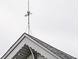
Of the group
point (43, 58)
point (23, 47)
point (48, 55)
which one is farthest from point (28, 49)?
point (48, 55)

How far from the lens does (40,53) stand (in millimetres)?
8211

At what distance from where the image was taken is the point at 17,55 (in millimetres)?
9258

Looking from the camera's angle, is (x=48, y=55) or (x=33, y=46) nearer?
(x=48, y=55)

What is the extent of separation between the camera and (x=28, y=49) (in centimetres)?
909

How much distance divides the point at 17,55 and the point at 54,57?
2.26m

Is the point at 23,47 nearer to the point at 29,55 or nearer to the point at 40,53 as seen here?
the point at 29,55

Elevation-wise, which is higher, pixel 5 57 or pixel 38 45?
pixel 38 45

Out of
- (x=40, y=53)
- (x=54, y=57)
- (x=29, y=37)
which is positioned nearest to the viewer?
(x=54, y=57)

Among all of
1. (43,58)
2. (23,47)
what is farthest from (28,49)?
(43,58)

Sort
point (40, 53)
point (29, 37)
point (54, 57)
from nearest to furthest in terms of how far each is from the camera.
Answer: point (54, 57) < point (40, 53) < point (29, 37)

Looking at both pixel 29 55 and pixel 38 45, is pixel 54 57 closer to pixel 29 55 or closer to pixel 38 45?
pixel 38 45

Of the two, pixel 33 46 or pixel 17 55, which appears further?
pixel 17 55

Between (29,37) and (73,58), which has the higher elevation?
(29,37)

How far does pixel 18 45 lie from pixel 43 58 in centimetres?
120
